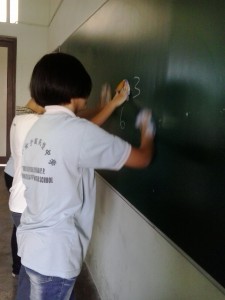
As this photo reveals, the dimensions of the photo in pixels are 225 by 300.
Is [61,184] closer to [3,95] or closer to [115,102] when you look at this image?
[115,102]

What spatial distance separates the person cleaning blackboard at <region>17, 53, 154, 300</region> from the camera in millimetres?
1122

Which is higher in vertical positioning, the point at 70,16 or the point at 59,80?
the point at 70,16

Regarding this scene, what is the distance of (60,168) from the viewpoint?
3.76 feet

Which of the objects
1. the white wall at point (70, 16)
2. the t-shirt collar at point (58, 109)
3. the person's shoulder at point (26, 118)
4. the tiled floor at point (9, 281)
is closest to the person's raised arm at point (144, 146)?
the t-shirt collar at point (58, 109)

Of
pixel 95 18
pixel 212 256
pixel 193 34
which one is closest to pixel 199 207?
pixel 212 256

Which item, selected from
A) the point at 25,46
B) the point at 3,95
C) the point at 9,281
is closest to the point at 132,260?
the point at 9,281

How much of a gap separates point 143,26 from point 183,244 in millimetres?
970

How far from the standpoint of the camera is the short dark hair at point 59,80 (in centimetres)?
116

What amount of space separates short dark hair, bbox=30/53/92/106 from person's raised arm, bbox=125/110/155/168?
0.31 m

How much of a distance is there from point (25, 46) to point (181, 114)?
18.0 feet

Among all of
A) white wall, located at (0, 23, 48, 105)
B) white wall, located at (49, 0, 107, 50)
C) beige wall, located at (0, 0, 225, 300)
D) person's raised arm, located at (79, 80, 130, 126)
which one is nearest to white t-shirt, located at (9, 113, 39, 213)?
person's raised arm, located at (79, 80, 130, 126)

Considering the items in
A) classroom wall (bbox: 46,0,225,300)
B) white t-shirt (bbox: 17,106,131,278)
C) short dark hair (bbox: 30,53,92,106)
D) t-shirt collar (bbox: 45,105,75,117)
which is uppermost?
short dark hair (bbox: 30,53,92,106)

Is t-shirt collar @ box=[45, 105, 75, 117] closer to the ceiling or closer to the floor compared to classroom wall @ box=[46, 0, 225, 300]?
closer to the ceiling

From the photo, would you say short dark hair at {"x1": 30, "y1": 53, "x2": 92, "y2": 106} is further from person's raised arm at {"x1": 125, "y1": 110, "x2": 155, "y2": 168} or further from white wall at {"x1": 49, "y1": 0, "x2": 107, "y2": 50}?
white wall at {"x1": 49, "y1": 0, "x2": 107, "y2": 50}
